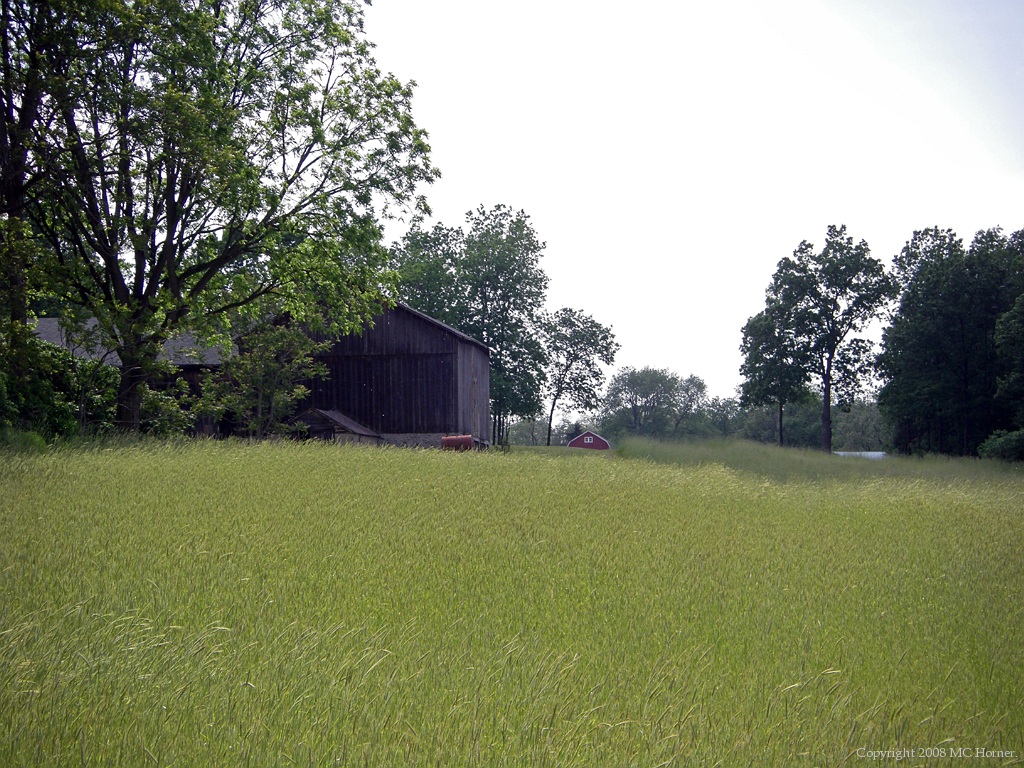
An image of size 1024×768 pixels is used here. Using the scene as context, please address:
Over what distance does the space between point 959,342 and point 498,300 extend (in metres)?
29.0

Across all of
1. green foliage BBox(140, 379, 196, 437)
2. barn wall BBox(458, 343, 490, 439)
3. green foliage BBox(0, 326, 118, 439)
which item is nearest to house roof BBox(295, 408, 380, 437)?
barn wall BBox(458, 343, 490, 439)

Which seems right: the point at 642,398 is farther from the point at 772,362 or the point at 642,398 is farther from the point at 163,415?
the point at 163,415

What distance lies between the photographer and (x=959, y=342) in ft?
147

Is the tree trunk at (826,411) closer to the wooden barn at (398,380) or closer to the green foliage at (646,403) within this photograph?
the wooden barn at (398,380)

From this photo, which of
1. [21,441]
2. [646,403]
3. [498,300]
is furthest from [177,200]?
[646,403]

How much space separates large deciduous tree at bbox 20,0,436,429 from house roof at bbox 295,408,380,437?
6254 millimetres

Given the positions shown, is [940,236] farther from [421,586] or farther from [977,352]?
[421,586]

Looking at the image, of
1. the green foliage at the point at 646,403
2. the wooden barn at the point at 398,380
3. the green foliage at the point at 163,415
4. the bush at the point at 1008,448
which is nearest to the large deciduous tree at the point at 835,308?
the bush at the point at 1008,448

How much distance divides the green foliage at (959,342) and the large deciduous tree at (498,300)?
2348 cm

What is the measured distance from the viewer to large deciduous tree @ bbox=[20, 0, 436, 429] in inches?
747

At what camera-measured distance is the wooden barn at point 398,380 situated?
3322 cm

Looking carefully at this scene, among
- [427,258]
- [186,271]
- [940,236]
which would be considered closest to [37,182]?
[186,271]

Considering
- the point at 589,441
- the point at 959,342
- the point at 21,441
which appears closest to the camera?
the point at 21,441

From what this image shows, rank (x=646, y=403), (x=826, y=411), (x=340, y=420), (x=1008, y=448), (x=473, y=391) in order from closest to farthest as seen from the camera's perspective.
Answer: (x=340, y=420) → (x=1008, y=448) → (x=473, y=391) → (x=826, y=411) → (x=646, y=403)
